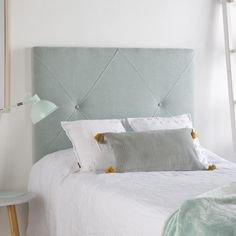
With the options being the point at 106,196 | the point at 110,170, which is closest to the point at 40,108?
the point at 110,170

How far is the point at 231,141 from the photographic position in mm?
4590

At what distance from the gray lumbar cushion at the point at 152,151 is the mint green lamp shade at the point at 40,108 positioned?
0.36 metres

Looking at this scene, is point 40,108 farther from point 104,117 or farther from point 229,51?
point 229,51

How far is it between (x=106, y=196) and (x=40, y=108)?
79 cm

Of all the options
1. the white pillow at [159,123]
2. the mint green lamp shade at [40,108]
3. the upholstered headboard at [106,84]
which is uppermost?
the upholstered headboard at [106,84]

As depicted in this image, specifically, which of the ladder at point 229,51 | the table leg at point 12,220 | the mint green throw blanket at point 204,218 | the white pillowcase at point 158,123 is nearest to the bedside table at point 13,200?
the table leg at point 12,220

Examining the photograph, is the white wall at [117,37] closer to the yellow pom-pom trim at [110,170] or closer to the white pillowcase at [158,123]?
the white pillowcase at [158,123]

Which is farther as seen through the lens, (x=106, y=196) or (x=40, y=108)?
(x=40, y=108)

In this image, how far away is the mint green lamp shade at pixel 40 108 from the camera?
3410mm

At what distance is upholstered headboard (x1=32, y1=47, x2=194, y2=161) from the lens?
147 inches

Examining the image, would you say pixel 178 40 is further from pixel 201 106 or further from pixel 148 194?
pixel 148 194

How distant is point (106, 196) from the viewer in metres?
2.87

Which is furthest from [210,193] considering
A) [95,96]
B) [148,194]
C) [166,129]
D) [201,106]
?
[201,106]

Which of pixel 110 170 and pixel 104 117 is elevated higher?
pixel 104 117
